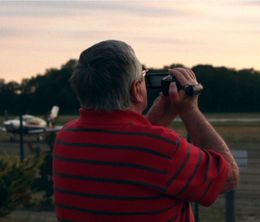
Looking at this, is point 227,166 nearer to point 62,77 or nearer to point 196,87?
point 196,87

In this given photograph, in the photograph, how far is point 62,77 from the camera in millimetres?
20094

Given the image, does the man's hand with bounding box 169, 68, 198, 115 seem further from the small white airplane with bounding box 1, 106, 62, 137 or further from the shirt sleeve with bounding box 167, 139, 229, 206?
the small white airplane with bounding box 1, 106, 62, 137

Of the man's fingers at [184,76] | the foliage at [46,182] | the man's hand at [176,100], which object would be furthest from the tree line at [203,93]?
the man's fingers at [184,76]

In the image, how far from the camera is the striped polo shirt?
241 cm

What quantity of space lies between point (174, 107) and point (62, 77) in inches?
689

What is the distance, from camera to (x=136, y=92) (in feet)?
8.23

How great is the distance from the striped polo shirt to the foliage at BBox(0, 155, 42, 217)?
6.72 metres

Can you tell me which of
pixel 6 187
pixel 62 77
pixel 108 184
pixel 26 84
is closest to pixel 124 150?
pixel 108 184

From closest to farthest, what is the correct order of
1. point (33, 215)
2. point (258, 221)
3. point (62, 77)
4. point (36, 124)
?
point (258, 221) → point (33, 215) → point (62, 77) → point (36, 124)

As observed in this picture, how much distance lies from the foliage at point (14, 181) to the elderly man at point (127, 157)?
22.0 feet

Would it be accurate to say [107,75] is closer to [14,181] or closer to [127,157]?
[127,157]

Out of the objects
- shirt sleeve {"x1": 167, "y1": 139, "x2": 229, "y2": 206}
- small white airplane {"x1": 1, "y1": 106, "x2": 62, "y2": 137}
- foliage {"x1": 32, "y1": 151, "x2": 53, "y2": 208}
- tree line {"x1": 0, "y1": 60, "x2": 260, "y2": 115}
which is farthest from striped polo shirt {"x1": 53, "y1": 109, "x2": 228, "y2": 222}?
small white airplane {"x1": 1, "y1": 106, "x2": 62, "y2": 137}

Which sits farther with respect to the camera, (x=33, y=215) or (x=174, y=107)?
(x=33, y=215)

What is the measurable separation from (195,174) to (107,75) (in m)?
0.39
